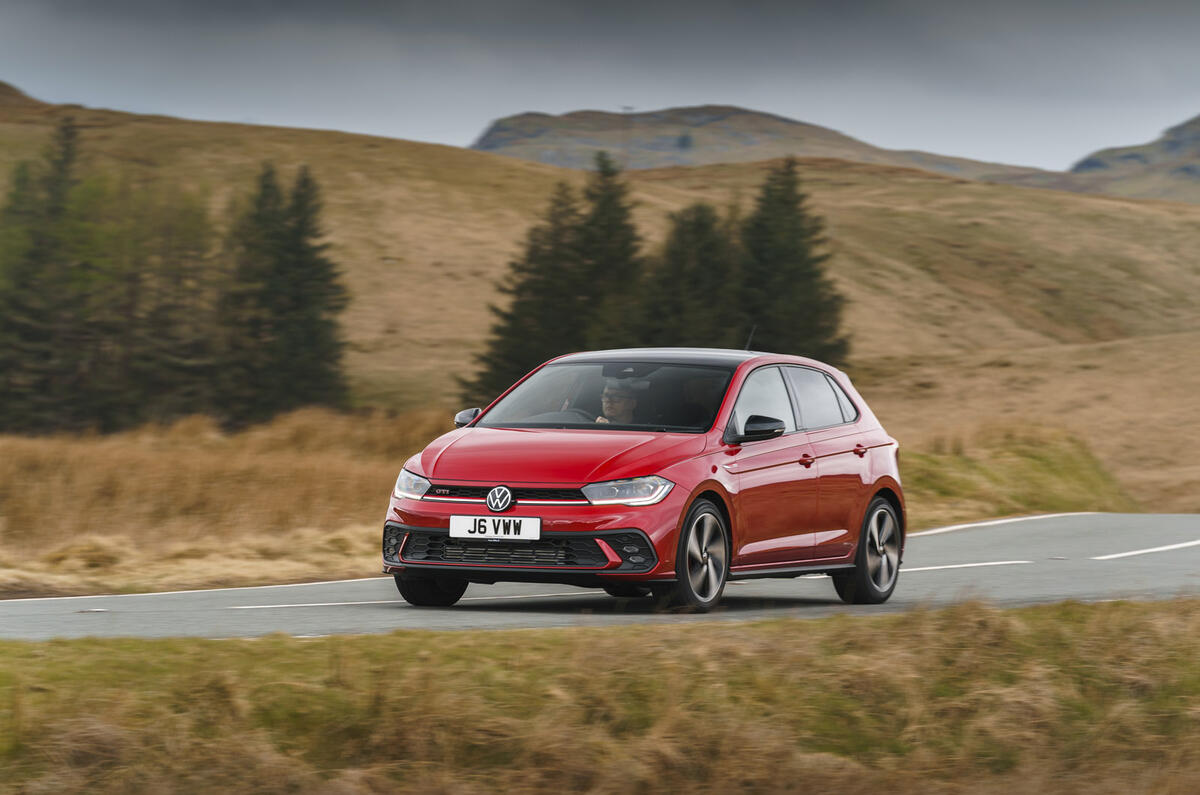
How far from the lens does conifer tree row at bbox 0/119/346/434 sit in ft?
207

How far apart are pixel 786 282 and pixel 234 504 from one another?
141 ft

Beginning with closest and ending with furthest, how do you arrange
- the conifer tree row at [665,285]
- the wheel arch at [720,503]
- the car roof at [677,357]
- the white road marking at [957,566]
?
1. the wheel arch at [720,503]
2. the car roof at [677,357]
3. the white road marking at [957,566]
4. the conifer tree row at [665,285]

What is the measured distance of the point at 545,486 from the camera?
9.69 m

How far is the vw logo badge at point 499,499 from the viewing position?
31.8ft

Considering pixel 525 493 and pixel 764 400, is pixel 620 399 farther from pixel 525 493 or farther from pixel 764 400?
pixel 525 493

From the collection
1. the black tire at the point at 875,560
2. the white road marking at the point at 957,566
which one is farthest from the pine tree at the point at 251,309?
the black tire at the point at 875,560

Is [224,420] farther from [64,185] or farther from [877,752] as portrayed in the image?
[877,752]

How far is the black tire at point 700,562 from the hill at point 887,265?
3335 centimetres

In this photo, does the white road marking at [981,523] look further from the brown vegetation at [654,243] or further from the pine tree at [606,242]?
the pine tree at [606,242]

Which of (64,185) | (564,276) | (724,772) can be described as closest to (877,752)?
(724,772)

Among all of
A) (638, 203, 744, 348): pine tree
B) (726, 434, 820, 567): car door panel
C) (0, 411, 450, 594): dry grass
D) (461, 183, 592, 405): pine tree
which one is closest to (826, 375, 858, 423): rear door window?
(726, 434, 820, 567): car door panel

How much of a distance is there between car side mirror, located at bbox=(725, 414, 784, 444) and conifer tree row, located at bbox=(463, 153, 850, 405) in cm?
4434

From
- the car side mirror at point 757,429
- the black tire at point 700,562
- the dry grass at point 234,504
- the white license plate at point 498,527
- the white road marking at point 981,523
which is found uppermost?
the car side mirror at point 757,429

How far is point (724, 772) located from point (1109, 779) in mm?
1621
